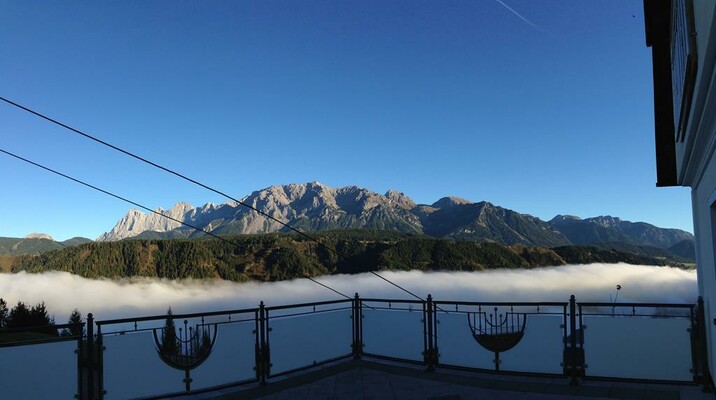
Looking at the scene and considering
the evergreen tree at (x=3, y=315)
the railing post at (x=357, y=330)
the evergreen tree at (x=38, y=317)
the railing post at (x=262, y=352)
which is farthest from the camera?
the evergreen tree at (x=3, y=315)

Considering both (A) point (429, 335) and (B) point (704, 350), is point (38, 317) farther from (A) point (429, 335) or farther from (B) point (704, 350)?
(B) point (704, 350)

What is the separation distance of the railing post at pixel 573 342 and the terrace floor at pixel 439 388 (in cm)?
14

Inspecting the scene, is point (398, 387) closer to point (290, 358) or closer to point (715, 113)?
point (290, 358)

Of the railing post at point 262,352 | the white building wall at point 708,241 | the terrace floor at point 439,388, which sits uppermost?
the white building wall at point 708,241

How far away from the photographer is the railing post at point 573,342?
6.78 metres

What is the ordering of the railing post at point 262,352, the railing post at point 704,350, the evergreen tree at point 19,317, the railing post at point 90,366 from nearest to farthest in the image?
the railing post at point 90,366, the railing post at point 704,350, the railing post at point 262,352, the evergreen tree at point 19,317

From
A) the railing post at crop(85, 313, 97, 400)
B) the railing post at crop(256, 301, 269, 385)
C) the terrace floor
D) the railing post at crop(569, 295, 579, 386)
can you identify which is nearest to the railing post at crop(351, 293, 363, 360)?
the terrace floor

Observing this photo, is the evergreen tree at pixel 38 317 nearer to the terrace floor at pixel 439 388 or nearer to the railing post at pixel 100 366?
the railing post at pixel 100 366

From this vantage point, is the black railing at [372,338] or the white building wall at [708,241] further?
the black railing at [372,338]

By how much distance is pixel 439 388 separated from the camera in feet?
22.3

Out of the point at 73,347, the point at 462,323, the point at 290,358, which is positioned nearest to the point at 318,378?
the point at 290,358

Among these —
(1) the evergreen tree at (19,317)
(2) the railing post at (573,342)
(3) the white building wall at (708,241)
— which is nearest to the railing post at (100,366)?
(2) the railing post at (573,342)

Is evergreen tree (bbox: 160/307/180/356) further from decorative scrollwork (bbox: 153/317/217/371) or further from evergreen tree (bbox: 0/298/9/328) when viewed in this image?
evergreen tree (bbox: 0/298/9/328)

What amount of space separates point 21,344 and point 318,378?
4.08 meters
